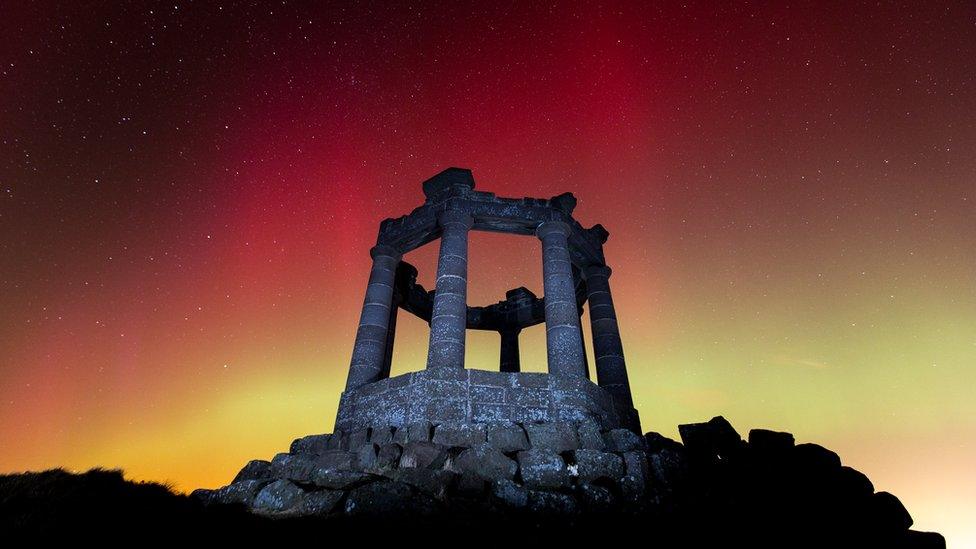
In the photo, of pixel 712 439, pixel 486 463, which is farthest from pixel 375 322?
pixel 712 439

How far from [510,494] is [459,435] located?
7.54 feet

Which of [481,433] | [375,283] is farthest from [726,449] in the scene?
[375,283]

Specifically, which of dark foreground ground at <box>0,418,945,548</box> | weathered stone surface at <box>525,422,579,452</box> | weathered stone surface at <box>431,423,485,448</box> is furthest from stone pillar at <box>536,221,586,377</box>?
dark foreground ground at <box>0,418,945,548</box>

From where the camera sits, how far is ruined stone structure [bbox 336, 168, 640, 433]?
32.0 feet

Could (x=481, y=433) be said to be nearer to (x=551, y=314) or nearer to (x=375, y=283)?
(x=551, y=314)

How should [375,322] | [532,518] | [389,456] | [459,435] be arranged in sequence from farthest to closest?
[375,322]
[459,435]
[389,456]
[532,518]

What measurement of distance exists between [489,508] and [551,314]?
21.7 feet

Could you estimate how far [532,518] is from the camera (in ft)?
20.3

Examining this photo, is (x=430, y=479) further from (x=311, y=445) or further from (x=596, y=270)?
(x=596, y=270)

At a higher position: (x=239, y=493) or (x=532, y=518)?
(x=239, y=493)

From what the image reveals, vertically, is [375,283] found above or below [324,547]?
above

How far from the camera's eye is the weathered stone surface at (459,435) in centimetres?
859

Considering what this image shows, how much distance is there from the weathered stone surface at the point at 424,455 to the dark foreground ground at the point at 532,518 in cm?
149

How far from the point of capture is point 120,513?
16.0 feet
